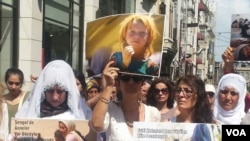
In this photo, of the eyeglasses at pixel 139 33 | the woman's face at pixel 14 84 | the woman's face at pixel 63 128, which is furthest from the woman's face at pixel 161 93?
the woman's face at pixel 14 84

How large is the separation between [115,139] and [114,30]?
2.53 ft

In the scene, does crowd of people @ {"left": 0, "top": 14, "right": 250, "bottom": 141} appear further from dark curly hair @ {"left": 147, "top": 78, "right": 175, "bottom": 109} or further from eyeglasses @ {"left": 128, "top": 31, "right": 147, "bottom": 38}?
dark curly hair @ {"left": 147, "top": 78, "right": 175, "bottom": 109}

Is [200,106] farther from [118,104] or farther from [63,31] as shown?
[63,31]

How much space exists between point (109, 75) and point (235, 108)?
1002 millimetres

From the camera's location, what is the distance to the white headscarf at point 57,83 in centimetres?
339

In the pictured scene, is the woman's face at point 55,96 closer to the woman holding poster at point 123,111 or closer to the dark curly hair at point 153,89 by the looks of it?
the woman holding poster at point 123,111

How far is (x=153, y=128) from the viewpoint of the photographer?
3.34 meters

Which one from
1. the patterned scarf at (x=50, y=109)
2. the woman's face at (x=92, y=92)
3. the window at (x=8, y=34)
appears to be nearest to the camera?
the patterned scarf at (x=50, y=109)

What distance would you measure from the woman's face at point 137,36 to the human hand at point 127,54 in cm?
3

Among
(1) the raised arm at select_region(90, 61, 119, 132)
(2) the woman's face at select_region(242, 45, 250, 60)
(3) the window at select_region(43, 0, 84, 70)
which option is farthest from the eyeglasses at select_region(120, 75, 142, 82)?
(3) the window at select_region(43, 0, 84, 70)

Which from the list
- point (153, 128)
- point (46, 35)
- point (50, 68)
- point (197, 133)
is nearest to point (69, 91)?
point (50, 68)

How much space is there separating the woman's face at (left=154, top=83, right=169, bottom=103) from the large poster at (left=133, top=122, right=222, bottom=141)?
27.2 inches

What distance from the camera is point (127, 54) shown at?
3346mm

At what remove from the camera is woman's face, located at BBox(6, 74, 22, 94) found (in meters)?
4.10
